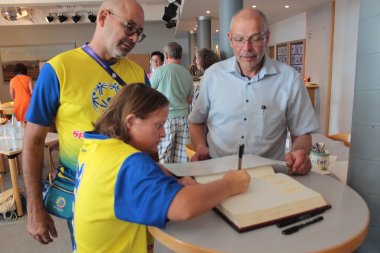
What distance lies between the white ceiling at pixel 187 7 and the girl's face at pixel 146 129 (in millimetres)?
6168

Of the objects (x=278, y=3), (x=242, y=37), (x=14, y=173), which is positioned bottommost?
(x=14, y=173)

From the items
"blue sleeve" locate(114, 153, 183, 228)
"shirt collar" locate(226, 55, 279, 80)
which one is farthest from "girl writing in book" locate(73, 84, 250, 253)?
"shirt collar" locate(226, 55, 279, 80)

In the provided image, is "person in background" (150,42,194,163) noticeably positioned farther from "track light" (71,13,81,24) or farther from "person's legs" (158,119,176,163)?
"track light" (71,13,81,24)

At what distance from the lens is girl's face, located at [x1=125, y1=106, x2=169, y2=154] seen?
3.10 feet

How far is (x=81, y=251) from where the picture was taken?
102 centimetres

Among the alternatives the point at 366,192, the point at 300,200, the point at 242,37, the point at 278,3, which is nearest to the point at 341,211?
the point at 300,200

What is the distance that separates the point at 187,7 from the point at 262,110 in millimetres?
6726

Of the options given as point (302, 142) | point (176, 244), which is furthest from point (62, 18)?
point (176, 244)

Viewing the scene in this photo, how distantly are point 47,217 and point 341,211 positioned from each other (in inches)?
44.1

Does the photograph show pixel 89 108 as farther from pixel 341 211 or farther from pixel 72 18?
pixel 72 18

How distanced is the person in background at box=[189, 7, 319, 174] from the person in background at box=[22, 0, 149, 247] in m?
0.51

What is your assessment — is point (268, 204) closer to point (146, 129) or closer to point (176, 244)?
point (176, 244)

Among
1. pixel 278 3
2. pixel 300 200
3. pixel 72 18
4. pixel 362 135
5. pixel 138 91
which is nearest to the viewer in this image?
pixel 300 200

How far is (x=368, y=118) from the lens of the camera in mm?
1101
